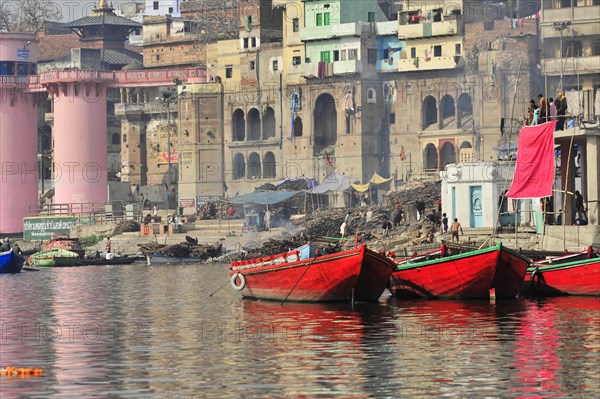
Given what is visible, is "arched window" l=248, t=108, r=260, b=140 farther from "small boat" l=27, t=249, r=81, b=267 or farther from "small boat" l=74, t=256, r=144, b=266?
"small boat" l=74, t=256, r=144, b=266

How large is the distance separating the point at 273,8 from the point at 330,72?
9.33 metres

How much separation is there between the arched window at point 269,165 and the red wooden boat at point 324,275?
54392 mm

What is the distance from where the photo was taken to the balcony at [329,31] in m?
93.9

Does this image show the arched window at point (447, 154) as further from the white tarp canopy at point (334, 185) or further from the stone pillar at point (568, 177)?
the stone pillar at point (568, 177)

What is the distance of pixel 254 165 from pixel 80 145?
36.3 ft

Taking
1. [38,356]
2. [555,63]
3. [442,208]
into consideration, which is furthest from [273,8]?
[38,356]

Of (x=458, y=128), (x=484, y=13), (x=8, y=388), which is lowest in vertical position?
(x=8, y=388)

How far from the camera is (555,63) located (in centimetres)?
8444

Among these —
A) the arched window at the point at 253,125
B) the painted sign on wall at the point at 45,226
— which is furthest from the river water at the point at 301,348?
the arched window at the point at 253,125

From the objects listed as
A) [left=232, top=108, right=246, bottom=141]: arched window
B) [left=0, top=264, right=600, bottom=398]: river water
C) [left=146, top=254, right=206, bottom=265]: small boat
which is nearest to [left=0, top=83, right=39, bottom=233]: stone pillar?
[left=232, top=108, right=246, bottom=141]: arched window

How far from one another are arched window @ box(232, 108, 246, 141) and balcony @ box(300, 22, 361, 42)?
7.73 metres

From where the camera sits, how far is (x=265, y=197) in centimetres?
8725

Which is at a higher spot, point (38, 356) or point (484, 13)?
point (484, 13)

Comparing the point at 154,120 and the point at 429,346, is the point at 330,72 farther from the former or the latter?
the point at 429,346
